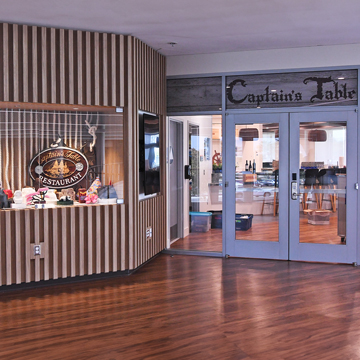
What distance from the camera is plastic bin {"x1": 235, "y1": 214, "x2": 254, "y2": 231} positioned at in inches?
236

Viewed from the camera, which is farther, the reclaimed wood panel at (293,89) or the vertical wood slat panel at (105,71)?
the reclaimed wood panel at (293,89)

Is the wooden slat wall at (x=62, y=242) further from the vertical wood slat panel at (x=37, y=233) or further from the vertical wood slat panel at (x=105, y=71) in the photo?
the vertical wood slat panel at (x=105, y=71)

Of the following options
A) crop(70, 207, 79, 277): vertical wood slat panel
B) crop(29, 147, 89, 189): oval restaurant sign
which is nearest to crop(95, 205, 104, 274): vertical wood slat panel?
crop(70, 207, 79, 277): vertical wood slat panel

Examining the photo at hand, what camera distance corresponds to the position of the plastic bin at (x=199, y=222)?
660cm

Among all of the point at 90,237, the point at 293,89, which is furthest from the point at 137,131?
the point at 293,89

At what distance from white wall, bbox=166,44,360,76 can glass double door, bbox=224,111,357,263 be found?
2.13 ft

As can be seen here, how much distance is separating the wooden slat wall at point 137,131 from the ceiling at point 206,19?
265 mm

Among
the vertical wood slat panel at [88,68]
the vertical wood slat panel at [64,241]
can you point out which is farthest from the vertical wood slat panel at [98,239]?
the vertical wood slat panel at [88,68]

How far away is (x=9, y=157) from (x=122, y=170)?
1.27m

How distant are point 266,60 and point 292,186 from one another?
1.74 meters

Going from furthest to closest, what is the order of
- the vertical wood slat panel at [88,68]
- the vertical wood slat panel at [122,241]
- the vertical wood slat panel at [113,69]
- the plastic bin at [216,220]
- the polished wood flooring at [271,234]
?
the plastic bin at [216,220] < the polished wood flooring at [271,234] < the vertical wood slat panel at [122,241] < the vertical wood slat panel at [113,69] < the vertical wood slat panel at [88,68]

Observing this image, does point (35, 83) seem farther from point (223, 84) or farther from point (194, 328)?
point (194, 328)

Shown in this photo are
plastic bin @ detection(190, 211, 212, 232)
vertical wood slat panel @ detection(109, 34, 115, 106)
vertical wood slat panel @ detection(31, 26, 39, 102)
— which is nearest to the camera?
vertical wood slat panel @ detection(31, 26, 39, 102)

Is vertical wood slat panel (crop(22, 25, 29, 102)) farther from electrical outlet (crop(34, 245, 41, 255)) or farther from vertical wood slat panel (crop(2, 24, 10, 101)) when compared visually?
electrical outlet (crop(34, 245, 41, 255))
